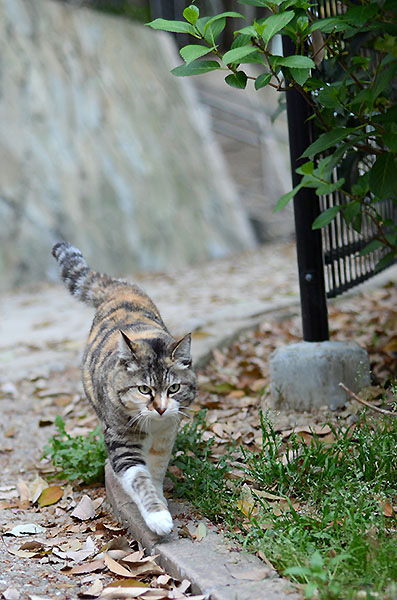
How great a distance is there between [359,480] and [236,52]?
5.69 ft

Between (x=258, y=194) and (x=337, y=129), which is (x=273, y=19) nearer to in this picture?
(x=337, y=129)

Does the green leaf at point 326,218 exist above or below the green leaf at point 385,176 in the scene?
below

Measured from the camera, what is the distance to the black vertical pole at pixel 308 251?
3.95 m

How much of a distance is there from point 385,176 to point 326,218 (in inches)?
21.4

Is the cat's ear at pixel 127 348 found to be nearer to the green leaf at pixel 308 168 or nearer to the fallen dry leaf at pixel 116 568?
the fallen dry leaf at pixel 116 568

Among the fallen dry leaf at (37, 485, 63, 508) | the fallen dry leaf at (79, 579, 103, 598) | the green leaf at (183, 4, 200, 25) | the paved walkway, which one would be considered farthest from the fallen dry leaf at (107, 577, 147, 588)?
the paved walkway

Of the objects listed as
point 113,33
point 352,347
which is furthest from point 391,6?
point 113,33

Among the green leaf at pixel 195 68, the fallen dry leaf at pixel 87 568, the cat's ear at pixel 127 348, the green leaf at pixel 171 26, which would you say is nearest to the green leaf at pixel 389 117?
the green leaf at pixel 195 68

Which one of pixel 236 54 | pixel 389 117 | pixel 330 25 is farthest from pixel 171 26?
pixel 389 117

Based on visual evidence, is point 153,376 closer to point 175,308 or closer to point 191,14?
point 191,14

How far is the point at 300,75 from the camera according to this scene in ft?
9.90

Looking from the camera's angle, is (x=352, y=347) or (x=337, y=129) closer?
(x=337, y=129)

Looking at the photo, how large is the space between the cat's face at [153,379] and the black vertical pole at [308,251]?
1.16 metres

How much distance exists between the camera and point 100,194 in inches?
416
